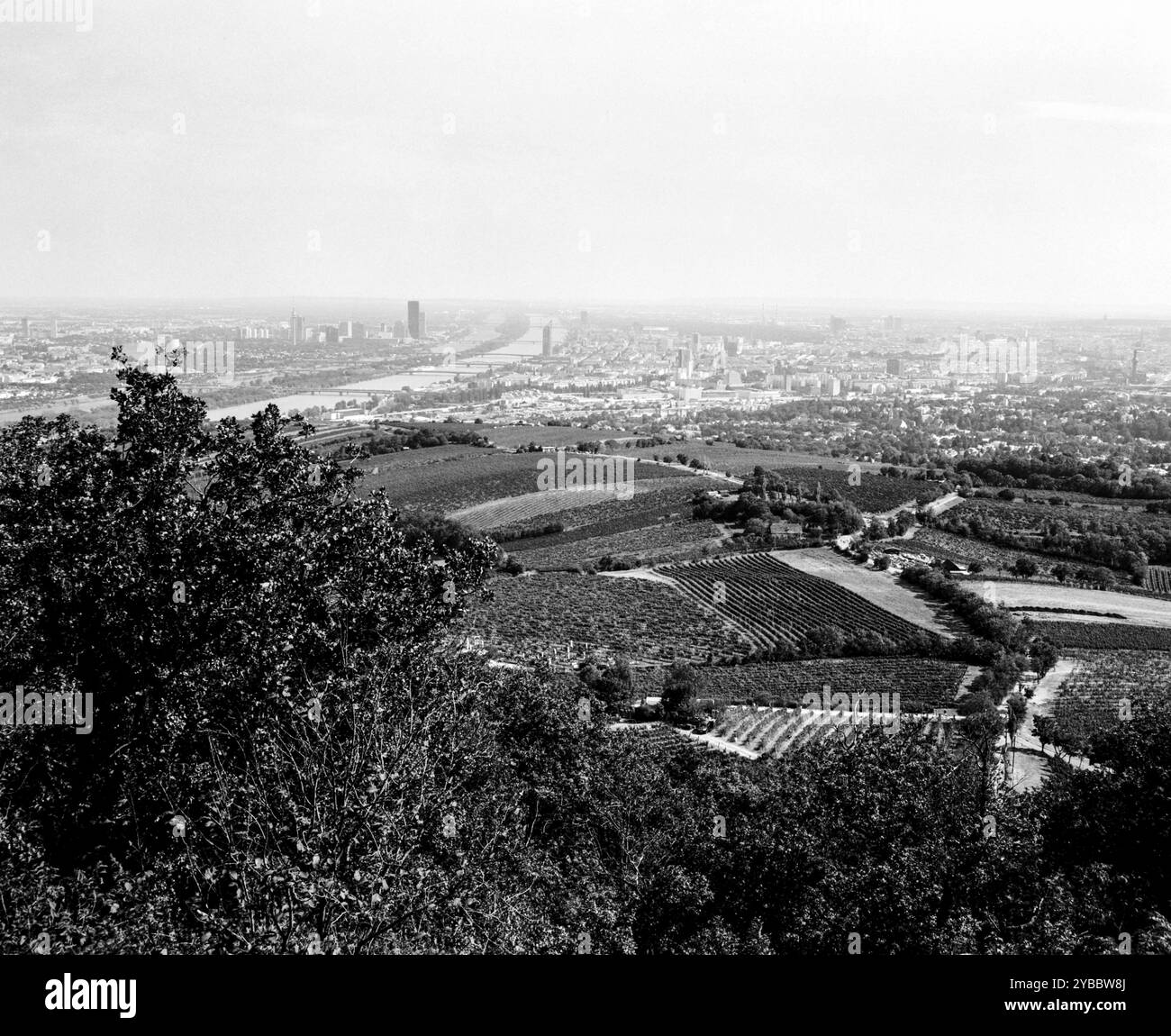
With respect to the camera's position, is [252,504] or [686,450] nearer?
[252,504]

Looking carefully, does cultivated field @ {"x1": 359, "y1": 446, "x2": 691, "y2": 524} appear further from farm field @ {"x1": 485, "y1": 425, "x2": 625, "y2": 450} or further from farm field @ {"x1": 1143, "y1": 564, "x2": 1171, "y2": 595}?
farm field @ {"x1": 1143, "y1": 564, "x2": 1171, "y2": 595}

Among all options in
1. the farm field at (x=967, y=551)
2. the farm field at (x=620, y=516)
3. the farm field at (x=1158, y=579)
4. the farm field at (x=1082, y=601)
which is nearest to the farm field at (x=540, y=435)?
the farm field at (x=620, y=516)

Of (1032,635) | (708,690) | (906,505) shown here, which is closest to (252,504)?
(708,690)

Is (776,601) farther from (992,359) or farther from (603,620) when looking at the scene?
(992,359)

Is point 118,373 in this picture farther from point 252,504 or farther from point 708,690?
point 708,690

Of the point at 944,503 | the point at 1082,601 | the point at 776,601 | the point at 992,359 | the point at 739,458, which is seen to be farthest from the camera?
the point at 992,359

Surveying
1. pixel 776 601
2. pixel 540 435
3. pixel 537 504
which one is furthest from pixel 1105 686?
pixel 540 435

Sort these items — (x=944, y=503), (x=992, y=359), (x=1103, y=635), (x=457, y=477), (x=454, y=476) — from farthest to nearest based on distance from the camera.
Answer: (x=992, y=359) < (x=454, y=476) < (x=457, y=477) < (x=944, y=503) < (x=1103, y=635)
